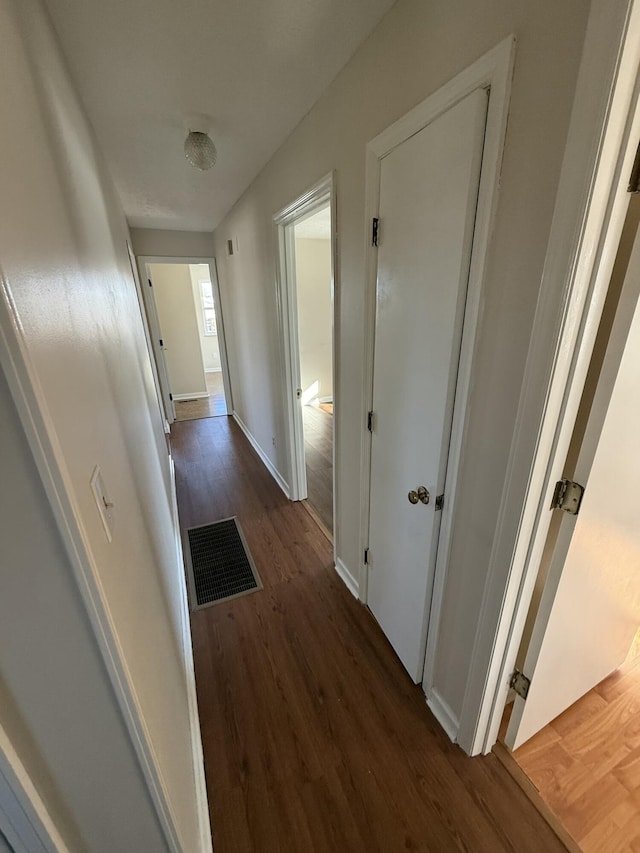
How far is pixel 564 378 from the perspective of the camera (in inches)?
31.6

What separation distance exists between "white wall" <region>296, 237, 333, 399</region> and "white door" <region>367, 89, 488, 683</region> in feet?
11.4

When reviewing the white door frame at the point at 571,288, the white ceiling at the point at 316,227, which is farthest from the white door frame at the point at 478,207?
the white ceiling at the point at 316,227

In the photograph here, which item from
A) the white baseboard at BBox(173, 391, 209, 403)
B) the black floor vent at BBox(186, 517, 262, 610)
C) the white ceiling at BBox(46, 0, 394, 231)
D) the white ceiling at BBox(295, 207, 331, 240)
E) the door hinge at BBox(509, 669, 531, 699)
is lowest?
the black floor vent at BBox(186, 517, 262, 610)

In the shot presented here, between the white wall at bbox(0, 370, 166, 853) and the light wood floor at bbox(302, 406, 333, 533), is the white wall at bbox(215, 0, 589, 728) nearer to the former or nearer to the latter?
the light wood floor at bbox(302, 406, 333, 533)

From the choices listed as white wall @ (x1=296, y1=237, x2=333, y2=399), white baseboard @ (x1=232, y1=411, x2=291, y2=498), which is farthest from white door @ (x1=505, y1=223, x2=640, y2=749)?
white wall @ (x1=296, y1=237, x2=333, y2=399)

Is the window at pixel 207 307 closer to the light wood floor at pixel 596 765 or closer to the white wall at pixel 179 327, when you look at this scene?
the white wall at pixel 179 327

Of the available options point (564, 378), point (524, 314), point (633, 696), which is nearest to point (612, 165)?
point (524, 314)

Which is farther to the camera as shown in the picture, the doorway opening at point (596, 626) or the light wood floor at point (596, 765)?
the light wood floor at point (596, 765)

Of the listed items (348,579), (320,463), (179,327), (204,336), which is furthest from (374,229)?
(204,336)

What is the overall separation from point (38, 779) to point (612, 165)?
4.57 feet

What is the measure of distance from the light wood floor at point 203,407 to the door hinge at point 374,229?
424cm

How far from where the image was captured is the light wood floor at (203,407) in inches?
205

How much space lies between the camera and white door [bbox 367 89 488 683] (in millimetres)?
951

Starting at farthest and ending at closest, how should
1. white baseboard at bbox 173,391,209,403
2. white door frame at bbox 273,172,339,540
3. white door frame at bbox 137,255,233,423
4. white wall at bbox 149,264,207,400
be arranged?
white baseboard at bbox 173,391,209,403
white wall at bbox 149,264,207,400
white door frame at bbox 137,255,233,423
white door frame at bbox 273,172,339,540
